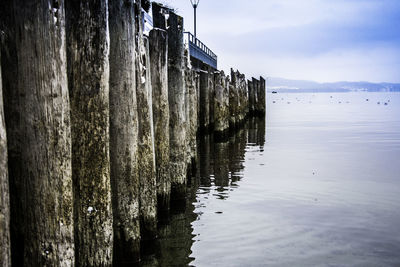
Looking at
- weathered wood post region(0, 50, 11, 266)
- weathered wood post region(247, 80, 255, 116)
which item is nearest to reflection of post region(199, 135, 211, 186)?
weathered wood post region(0, 50, 11, 266)

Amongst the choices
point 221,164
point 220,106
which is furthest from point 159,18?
point 220,106

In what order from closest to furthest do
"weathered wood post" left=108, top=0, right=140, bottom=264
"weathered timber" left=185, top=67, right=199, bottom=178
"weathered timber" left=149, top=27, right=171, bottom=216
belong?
"weathered wood post" left=108, top=0, right=140, bottom=264, "weathered timber" left=149, top=27, right=171, bottom=216, "weathered timber" left=185, top=67, right=199, bottom=178

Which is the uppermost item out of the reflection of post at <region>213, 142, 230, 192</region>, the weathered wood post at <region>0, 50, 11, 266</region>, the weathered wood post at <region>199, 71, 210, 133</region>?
the weathered wood post at <region>199, 71, 210, 133</region>

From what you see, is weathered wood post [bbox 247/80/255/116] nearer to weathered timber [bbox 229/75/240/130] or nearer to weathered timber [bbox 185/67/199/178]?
weathered timber [bbox 229/75/240/130]

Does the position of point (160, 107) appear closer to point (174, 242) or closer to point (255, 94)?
point (174, 242)

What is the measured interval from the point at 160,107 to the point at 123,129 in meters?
1.59

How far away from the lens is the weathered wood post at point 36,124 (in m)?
2.87

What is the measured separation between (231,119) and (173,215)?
480 inches

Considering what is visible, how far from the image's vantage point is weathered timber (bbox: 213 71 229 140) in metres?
15.0

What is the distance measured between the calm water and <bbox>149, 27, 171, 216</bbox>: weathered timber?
0.62 meters

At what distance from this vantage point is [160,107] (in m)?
5.71

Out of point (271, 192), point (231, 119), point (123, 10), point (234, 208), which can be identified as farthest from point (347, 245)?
point (231, 119)

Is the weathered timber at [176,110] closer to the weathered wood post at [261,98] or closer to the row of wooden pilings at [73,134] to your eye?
the row of wooden pilings at [73,134]

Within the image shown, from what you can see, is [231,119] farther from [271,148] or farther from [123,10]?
[123,10]
